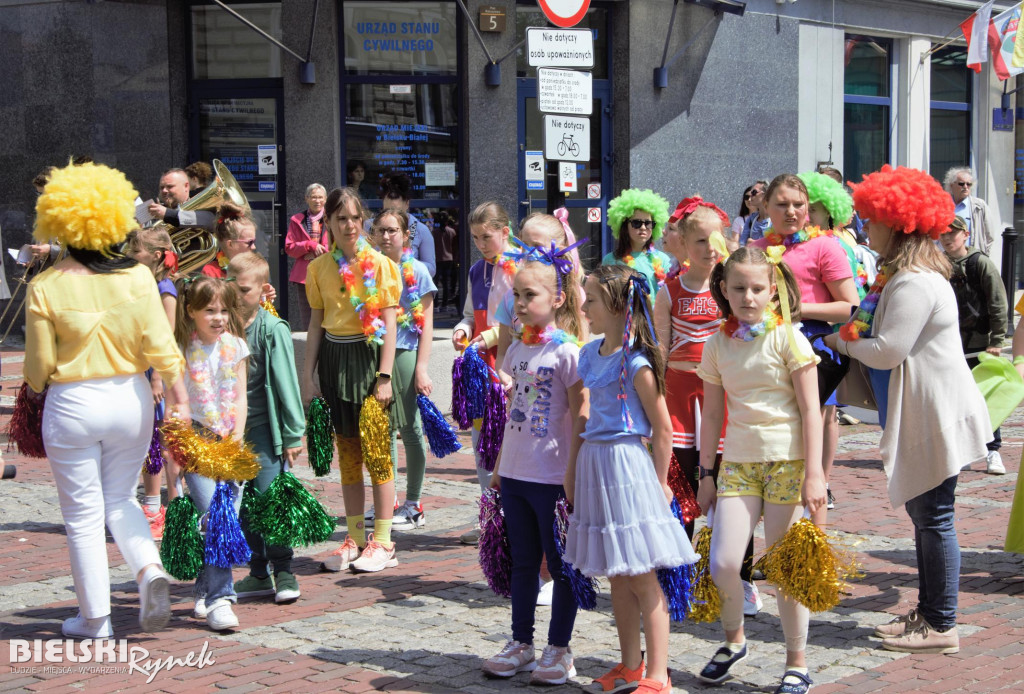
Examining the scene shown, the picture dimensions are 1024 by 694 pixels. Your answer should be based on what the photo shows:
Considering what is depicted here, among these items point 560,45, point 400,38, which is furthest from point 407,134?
point 560,45

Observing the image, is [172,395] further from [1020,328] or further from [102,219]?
[1020,328]

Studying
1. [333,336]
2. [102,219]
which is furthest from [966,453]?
[102,219]

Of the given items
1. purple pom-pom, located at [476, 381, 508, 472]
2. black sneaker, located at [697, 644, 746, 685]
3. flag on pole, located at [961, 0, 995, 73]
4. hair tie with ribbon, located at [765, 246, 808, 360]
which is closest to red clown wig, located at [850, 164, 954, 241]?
hair tie with ribbon, located at [765, 246, 808, 360]

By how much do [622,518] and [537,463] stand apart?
1.67 feet

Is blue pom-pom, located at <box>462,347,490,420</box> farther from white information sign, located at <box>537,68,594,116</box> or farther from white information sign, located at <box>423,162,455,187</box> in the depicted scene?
white information sign, located at <box>423,162,455,187</box>

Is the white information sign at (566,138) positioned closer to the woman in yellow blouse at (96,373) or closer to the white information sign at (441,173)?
the white information sign at (441,173)

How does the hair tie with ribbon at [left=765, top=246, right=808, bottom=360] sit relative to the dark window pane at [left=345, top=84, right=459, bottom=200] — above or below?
Answer: below

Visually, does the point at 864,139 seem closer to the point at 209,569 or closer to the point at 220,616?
the point at 209,569

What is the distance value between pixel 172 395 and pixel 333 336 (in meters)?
1.37

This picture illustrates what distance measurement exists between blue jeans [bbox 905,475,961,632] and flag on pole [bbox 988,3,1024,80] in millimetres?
13950

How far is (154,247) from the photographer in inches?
273

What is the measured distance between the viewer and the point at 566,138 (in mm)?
10781

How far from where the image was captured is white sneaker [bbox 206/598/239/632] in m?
5.42

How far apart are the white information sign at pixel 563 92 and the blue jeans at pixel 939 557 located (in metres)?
6.12
